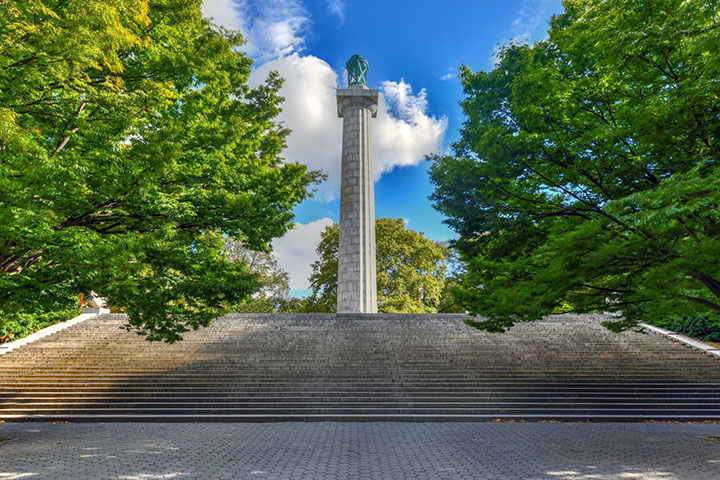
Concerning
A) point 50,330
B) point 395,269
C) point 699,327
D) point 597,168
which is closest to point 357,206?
point 395,269

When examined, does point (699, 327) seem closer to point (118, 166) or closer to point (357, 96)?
point (357, 96)

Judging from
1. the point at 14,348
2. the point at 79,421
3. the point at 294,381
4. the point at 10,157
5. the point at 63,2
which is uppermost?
the point at 63,2

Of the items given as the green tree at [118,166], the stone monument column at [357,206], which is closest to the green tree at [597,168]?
the green tree at [118,166]

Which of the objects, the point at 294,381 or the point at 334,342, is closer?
the point at 294,381

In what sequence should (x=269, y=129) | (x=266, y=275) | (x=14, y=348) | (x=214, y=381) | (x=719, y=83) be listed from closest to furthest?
1. (x=719, y=83)
2. (x=214, y=381)
3. (x=14, y=348)
4. (x=269, y=129)
5. (x=266, y=275)

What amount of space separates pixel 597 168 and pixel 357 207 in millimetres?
16724

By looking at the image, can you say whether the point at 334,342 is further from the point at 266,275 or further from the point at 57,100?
the point at 266,275

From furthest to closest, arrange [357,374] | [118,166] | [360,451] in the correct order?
[357,374] < [360,451] < [118,166]

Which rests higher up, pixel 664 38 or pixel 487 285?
pixel 664 38

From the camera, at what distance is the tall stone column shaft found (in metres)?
23.8

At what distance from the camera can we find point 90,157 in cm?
789

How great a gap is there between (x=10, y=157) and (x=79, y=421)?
8.78 meters

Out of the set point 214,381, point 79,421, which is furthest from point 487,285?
point 79,421

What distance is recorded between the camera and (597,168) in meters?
8.79
